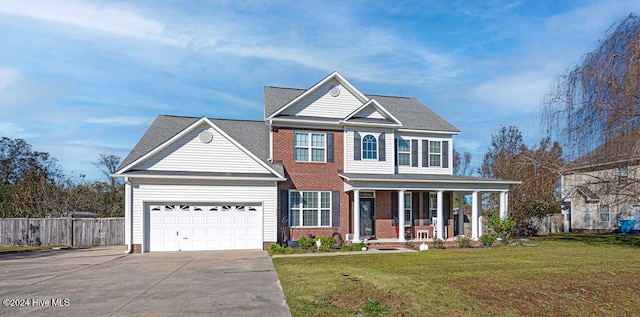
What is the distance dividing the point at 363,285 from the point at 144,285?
207 inches

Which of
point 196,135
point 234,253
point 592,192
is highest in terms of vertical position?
point 196,135

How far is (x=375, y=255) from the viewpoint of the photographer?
15914 mm

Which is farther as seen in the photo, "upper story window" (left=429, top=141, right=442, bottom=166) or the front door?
"upper story window" (left=429, top=141, right=442, bottom=166)

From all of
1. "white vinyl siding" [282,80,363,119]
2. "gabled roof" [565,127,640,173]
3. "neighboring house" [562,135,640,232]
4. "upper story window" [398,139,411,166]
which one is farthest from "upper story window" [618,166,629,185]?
"white vinyl siding" [282,80,363,119]

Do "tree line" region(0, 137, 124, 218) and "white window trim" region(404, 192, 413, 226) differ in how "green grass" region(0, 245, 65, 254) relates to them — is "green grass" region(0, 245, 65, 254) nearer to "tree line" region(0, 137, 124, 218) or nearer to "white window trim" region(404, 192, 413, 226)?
"tree line" region(0, 137, 124, 218)

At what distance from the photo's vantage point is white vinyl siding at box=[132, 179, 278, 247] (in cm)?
1761

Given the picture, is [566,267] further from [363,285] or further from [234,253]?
[234,253]

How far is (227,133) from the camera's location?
21.0 metres

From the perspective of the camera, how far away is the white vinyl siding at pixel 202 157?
18078 millimetres

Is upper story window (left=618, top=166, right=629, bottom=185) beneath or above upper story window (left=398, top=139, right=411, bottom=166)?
beneath

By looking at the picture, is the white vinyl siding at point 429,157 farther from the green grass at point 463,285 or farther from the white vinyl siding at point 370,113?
the green grass at point 463,285

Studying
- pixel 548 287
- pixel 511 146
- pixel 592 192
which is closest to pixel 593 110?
pixel 592 192

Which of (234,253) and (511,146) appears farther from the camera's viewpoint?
(511,146)

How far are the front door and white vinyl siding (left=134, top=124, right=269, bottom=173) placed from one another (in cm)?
536
